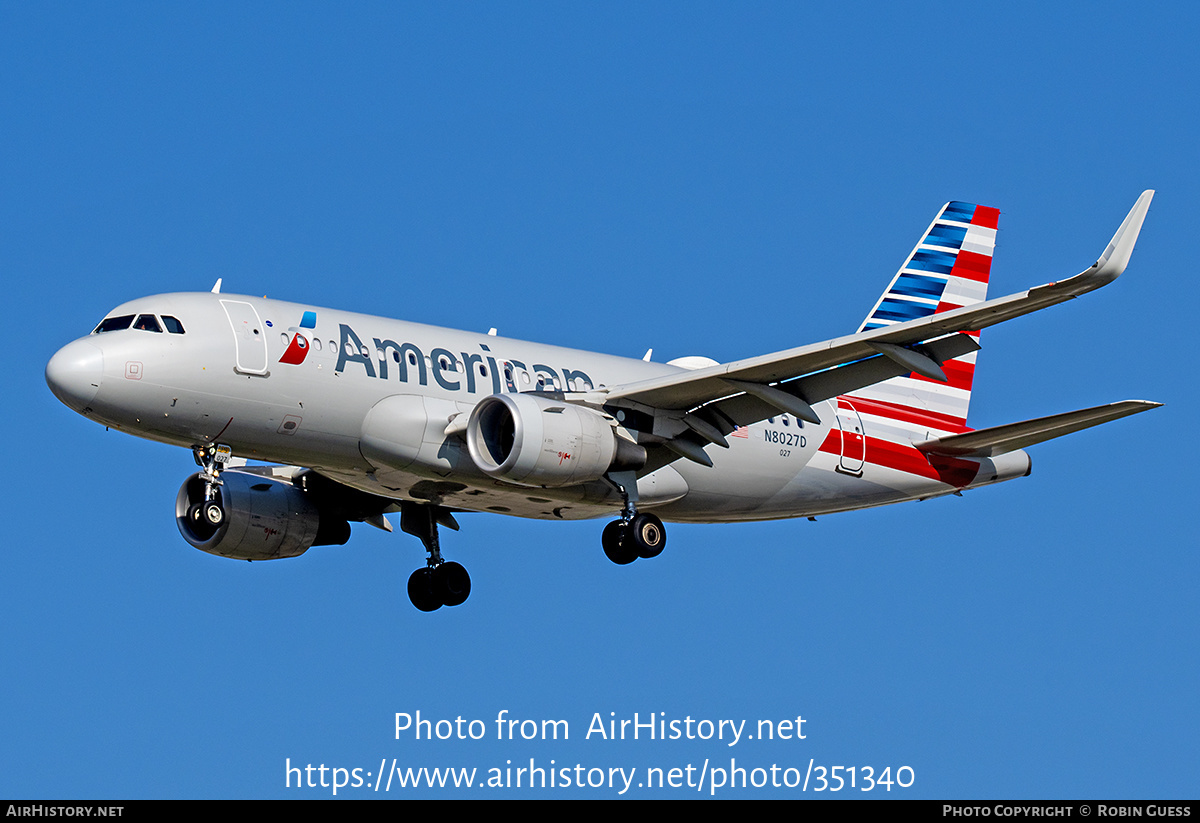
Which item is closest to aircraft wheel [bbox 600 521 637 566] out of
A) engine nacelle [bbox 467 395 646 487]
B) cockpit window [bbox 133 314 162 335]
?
engine nacelle [bbox 467 395 646 487]

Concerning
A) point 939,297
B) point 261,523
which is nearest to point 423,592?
point 261,523

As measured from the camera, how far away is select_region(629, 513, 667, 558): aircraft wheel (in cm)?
3400

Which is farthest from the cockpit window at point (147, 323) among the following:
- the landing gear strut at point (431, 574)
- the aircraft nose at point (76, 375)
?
the landing gear strut at point (431, 574)

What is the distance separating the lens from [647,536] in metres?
34.1

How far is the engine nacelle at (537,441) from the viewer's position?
3188 centimetres

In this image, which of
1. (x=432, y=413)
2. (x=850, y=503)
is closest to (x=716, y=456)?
(x=850, y=503)

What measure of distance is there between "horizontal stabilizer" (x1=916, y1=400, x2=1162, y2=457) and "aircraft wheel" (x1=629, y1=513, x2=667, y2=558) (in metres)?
8.01

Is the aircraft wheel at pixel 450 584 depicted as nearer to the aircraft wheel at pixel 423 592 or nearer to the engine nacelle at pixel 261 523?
the aircraft wheel at pixel 423 592

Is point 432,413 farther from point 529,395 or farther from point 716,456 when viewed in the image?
point 716,456

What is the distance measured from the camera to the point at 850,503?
129 feet

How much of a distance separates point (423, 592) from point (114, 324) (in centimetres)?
1003

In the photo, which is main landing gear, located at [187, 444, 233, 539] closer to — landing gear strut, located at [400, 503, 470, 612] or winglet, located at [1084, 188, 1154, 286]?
landing gear strut, located at [400, 503, 470, 612]

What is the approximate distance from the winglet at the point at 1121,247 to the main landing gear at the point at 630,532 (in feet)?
34.0
